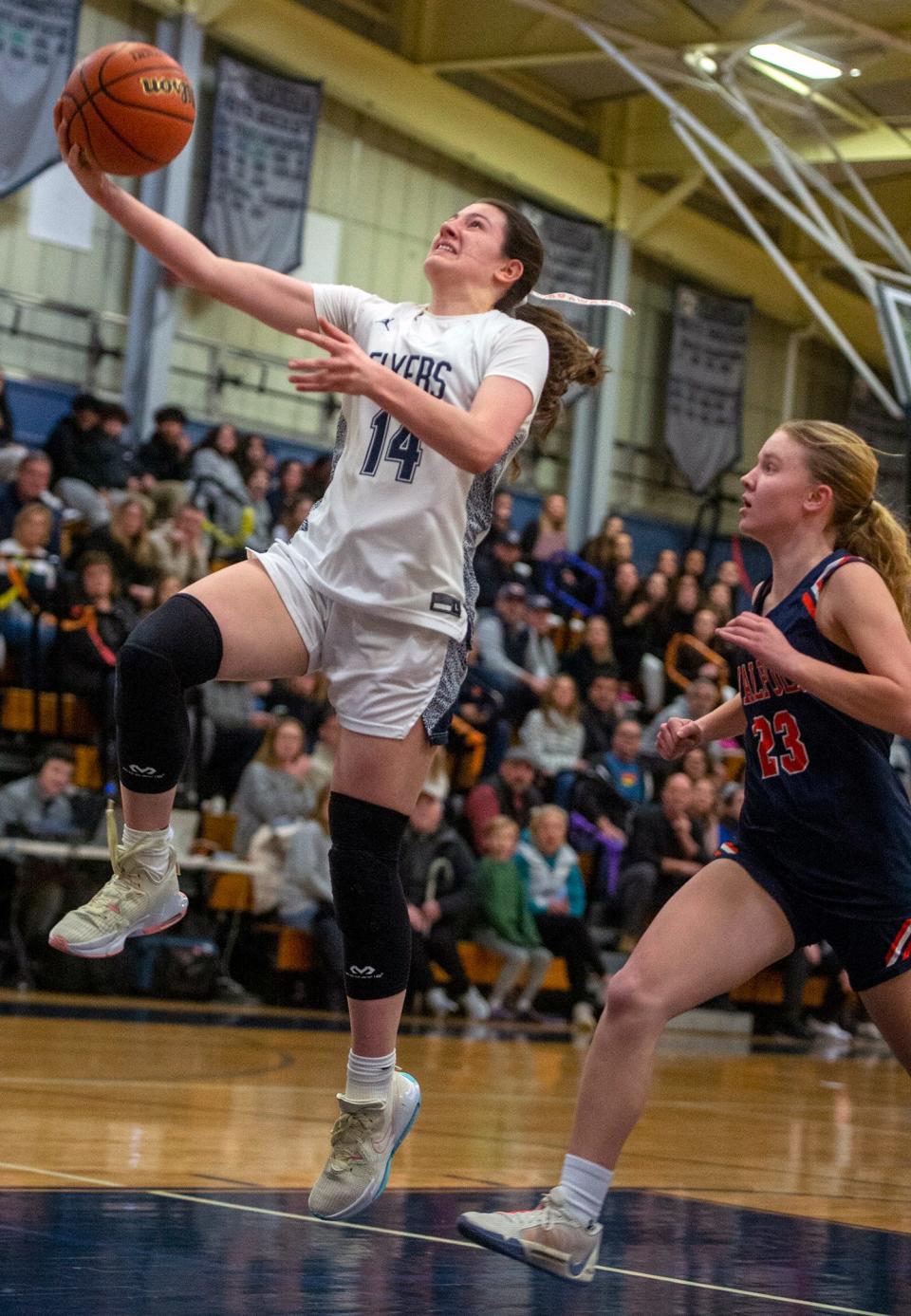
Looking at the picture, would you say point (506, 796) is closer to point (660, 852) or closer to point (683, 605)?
point (660, 852)

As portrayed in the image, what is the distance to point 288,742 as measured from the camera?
9.79 m

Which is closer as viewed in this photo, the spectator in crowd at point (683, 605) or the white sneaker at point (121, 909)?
the white sneaker at point (121, 909)

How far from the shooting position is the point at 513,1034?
32.5 feet

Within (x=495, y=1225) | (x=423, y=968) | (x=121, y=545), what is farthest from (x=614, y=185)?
(x=495, y=1225)

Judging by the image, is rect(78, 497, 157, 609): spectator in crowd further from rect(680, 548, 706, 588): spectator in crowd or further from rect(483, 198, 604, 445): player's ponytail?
rect(483, 198, 604, 445): player's ponytail

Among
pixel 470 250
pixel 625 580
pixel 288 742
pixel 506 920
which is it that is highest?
pixel 470 250

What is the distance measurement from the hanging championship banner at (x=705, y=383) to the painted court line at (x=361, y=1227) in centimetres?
1517

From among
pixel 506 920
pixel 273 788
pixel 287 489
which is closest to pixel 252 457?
pixel 287 489

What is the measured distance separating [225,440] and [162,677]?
30.1ft

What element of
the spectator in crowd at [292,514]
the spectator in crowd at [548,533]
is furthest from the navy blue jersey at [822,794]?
the spectator in crowd at [548,533]

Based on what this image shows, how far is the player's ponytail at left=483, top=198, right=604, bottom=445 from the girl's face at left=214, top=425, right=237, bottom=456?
339 inches

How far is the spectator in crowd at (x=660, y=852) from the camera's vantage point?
11312 millimetres

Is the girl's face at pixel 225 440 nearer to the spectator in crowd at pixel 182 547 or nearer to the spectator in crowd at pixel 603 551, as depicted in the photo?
the spectator in crowd at pixel 182 547

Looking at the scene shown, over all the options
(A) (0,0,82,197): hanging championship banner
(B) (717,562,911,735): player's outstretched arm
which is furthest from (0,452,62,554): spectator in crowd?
(B) (717,562,911,735): player's outstretched arm
